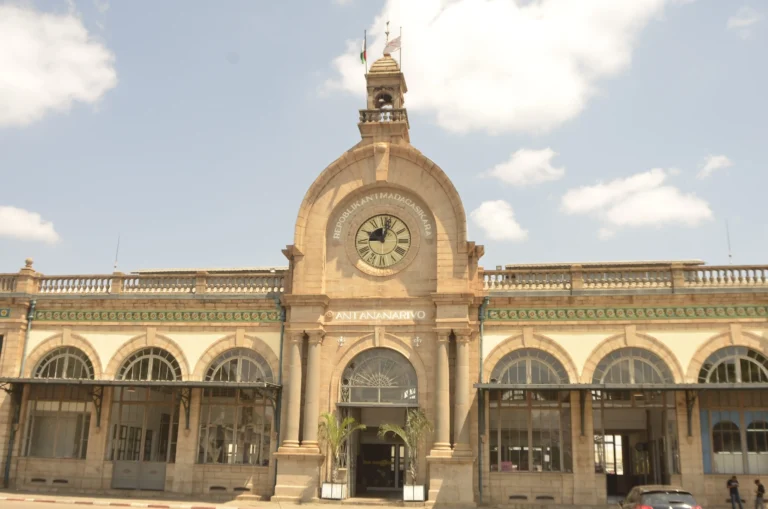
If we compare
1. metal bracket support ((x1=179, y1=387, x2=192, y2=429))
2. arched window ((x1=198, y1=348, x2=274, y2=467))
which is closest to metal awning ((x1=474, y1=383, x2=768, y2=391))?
arched window ((x1=198, y1=348, x2=274, y2=467))

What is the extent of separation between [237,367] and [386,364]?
596cm

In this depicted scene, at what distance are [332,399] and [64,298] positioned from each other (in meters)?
12.1

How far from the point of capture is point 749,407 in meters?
26.8

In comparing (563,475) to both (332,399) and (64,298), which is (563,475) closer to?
(332,399)

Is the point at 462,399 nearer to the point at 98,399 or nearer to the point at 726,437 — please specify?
the point at 726,437

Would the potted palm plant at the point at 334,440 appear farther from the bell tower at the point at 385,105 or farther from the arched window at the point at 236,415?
the bell tower at the point at 385,105

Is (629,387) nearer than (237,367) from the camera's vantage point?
Yes

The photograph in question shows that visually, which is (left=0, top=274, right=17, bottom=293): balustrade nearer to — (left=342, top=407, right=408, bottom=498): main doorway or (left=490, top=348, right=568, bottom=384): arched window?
(left=342, top=407, right=408, bottom=498): main doorway

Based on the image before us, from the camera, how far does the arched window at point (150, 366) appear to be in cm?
3034

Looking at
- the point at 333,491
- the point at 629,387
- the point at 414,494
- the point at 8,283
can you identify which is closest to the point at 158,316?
the point at 8,283

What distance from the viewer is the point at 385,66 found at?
32.2 metres

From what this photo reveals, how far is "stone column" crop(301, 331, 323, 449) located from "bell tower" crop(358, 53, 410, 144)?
8.38m

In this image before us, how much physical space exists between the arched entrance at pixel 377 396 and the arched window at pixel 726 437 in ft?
34.5

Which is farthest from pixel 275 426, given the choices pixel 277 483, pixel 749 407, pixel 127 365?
pixel 749 407
